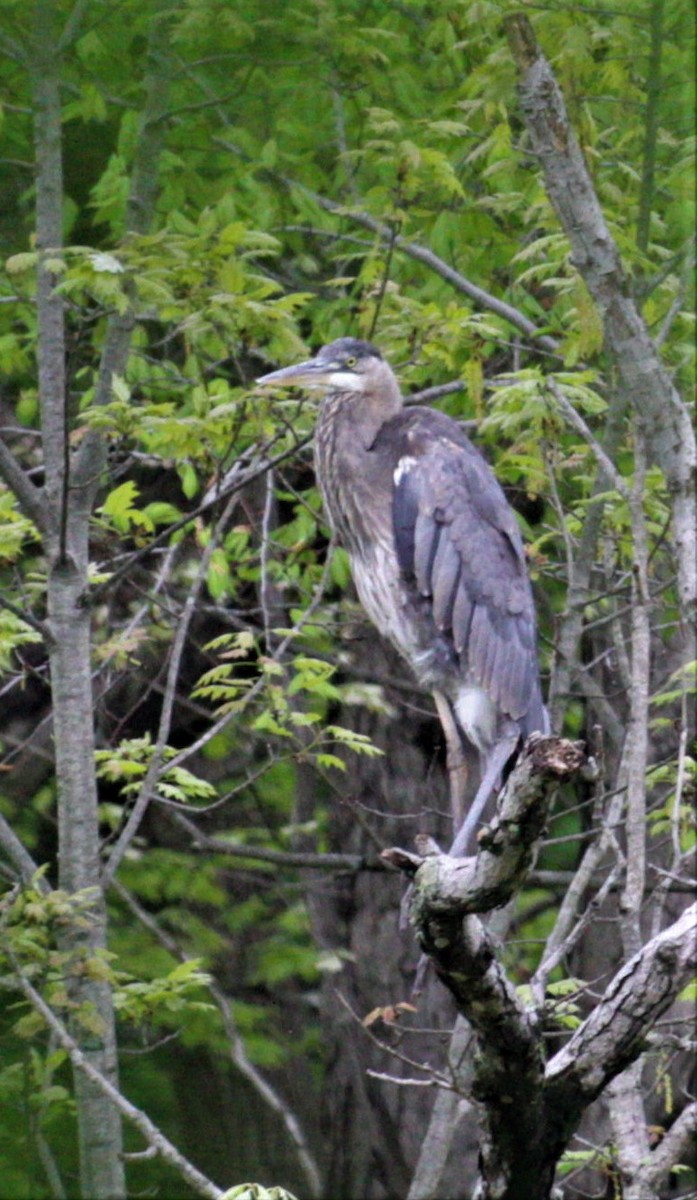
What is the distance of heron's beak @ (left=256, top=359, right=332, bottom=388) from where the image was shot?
426cm

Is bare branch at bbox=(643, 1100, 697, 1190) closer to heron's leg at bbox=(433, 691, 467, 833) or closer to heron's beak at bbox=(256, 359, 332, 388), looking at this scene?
heron's leg at bbox=(433, 691, 467, 833)

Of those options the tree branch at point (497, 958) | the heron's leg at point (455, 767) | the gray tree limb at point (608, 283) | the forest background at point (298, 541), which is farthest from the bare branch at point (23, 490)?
the tree branch at point (497, 958)

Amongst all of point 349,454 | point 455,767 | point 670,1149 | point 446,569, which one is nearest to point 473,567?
point 446,569

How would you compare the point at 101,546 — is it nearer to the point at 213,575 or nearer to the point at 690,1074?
the point at 213,575

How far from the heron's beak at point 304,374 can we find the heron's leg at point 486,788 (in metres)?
1.14

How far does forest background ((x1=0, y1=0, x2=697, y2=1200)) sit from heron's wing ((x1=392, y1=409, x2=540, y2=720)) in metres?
0.13

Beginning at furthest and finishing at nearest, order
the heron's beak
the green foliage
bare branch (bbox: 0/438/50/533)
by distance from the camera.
→ the heron's beak < bare branch (bbox: 0/438/50/533) < the green foliage

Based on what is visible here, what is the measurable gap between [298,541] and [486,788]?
1369 millimetres

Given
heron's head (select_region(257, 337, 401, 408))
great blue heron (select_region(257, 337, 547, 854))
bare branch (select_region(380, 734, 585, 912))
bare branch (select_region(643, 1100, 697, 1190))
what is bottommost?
bare branch (select_region(643, 1100, 697, 1190))

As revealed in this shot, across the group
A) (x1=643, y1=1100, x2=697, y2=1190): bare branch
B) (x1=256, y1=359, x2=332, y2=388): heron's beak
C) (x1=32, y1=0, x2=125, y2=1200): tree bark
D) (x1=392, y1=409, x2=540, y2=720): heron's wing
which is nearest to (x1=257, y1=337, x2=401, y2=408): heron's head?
(x1=256, y1=359, x2=332, y2=388): heron's beak

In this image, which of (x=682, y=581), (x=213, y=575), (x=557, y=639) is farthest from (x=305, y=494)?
(x=682, y=581)

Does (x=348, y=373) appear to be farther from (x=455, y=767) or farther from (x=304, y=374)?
(x=455, y=767)

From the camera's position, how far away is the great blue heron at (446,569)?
4.28 metres

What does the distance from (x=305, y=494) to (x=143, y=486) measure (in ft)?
2.90
